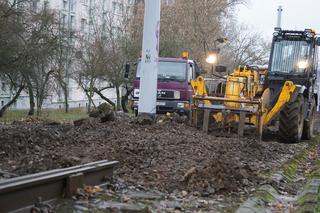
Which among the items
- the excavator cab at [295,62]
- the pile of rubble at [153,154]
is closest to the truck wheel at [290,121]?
the excavator cab at [295,62]

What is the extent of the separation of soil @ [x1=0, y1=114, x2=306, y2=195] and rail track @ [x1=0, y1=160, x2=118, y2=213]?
783 mm

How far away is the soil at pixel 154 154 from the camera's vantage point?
8.02 metres

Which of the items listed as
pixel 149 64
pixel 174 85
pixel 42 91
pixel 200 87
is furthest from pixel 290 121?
pixel 42 91

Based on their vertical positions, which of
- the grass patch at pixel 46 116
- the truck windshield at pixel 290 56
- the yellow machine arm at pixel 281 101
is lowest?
the grass patch at pixel 46 116

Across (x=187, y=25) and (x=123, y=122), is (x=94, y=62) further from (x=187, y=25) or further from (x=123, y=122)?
(x=123, y=122)

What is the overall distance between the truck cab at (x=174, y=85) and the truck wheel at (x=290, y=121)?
540 centimetres

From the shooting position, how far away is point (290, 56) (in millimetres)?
17281

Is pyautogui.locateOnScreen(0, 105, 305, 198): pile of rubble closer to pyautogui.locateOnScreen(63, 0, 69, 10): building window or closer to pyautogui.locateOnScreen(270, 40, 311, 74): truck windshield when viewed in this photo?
pyautogui.locateOnScreen(270, 40, 311, 74): truck windshield

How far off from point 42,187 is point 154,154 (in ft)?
13.2

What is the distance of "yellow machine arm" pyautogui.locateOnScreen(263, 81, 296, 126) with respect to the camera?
598 inches

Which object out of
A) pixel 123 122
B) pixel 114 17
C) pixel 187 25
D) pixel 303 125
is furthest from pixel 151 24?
pixel 114 17

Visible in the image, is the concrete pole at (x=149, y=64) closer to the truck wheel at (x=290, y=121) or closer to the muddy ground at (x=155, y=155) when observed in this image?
the muddy ground at (x=155, y=155)

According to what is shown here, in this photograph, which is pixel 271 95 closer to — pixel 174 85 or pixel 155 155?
pixel 174 85

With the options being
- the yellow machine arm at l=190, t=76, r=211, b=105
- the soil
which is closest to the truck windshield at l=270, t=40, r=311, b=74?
the yellow machine arm at l=190, t=76, r=211, b=105
